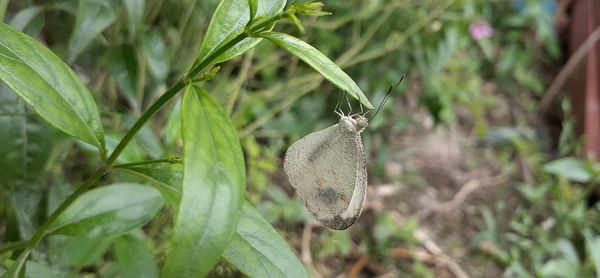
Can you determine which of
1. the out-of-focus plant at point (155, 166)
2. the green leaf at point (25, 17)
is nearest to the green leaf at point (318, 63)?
the out-of-focus plant at point (155, 166)

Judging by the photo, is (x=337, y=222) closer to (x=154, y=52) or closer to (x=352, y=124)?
(x=352, y=124)


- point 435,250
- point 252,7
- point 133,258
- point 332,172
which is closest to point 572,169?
point 435,250

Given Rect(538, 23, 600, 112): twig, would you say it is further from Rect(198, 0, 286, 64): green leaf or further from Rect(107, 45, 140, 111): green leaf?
Rect(198, 0, 286, 64): green leaf

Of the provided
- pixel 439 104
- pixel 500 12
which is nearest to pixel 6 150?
pixel 439 104

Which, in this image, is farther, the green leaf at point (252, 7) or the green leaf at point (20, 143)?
the green leaf at point (20, 143)

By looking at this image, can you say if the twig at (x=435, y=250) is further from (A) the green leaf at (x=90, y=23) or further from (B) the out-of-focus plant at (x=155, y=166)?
(A) the green leaf at (x=90, y=23)
